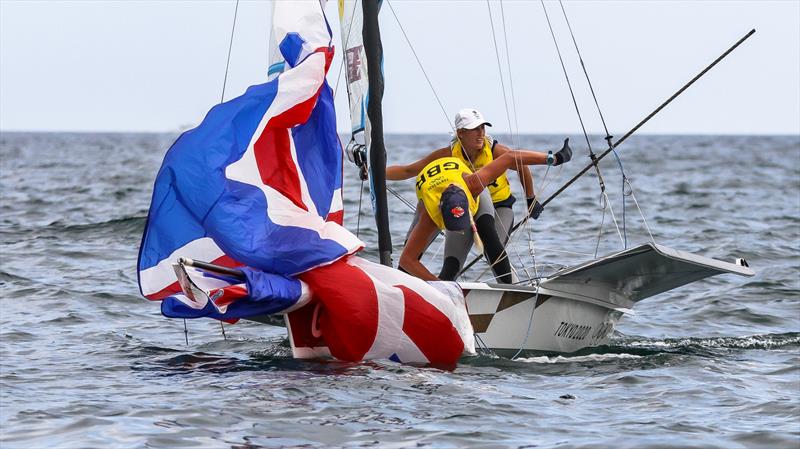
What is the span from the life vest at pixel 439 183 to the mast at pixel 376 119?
0.30 meters

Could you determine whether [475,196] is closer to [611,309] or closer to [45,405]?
[611,309]

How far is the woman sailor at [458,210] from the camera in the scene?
27.2ft

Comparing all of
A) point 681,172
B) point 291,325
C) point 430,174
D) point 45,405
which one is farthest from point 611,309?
point 681,172

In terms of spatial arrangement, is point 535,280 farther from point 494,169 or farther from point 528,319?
point 494,169

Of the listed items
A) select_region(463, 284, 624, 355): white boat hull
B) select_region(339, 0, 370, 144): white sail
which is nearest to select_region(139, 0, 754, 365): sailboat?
select_region(463, 284, 624, 355): white boat hull

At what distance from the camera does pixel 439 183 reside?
334 inches

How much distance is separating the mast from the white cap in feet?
1.85

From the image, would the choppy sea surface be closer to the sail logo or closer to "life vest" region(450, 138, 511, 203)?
"life vest" region(450, 138, 511, 203)

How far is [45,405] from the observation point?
6508mm

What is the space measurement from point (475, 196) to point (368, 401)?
2.40 metres

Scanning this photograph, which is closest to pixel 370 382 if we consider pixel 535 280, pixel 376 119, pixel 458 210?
pixel 458 210

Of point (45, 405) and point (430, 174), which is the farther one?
point (430, 174)

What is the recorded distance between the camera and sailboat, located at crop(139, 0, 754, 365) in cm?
741

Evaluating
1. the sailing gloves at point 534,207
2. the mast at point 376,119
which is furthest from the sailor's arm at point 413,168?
the sailing gloves at point 534,207
